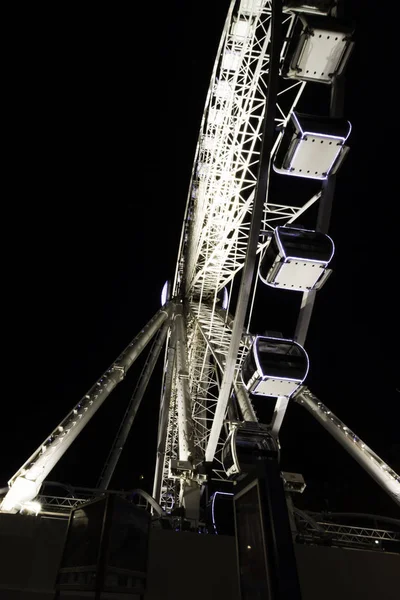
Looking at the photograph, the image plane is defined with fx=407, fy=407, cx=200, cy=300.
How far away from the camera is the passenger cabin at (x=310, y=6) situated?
6371mm

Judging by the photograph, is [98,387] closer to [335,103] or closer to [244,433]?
[244,433]

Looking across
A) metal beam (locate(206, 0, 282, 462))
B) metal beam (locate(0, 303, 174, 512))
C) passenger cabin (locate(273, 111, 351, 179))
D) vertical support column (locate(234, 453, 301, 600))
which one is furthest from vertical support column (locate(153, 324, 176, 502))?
passenger cabin (locate(273, 111, 351, 179))

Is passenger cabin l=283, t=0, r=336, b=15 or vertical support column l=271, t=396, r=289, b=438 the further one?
vertical support column l=271, t=396, r=289, b=438

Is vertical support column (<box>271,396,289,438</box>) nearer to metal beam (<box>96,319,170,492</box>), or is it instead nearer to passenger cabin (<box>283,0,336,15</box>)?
passenger cabin (<box>283,0,336,15</box>)

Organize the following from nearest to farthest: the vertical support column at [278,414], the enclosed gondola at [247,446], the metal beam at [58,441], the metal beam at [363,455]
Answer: the enclosed gondola at [247,446], the vertical support column at [278,414], the metal beam at [58,441], the metal beam at [363,455]

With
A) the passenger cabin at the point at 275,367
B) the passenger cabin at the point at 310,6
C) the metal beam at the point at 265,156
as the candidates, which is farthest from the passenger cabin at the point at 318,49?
the passenger cabin at the point at 275,367

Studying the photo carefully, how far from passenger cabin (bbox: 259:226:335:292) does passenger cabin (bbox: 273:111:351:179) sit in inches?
36.0

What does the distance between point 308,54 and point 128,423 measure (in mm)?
14269

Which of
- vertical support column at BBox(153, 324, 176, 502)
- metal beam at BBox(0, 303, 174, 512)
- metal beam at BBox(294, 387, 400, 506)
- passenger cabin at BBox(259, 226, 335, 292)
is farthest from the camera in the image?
vertical support column at BBox(153, 324, 176, 502)

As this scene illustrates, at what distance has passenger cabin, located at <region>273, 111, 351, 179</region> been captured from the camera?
5.80m

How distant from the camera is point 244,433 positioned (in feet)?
18.6

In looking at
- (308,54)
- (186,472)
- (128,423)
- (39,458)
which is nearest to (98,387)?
(39,458)

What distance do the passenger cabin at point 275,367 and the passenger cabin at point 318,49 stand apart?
423 cm

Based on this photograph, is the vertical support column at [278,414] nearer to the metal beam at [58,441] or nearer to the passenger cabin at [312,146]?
the passenger cabin at [312,146]
